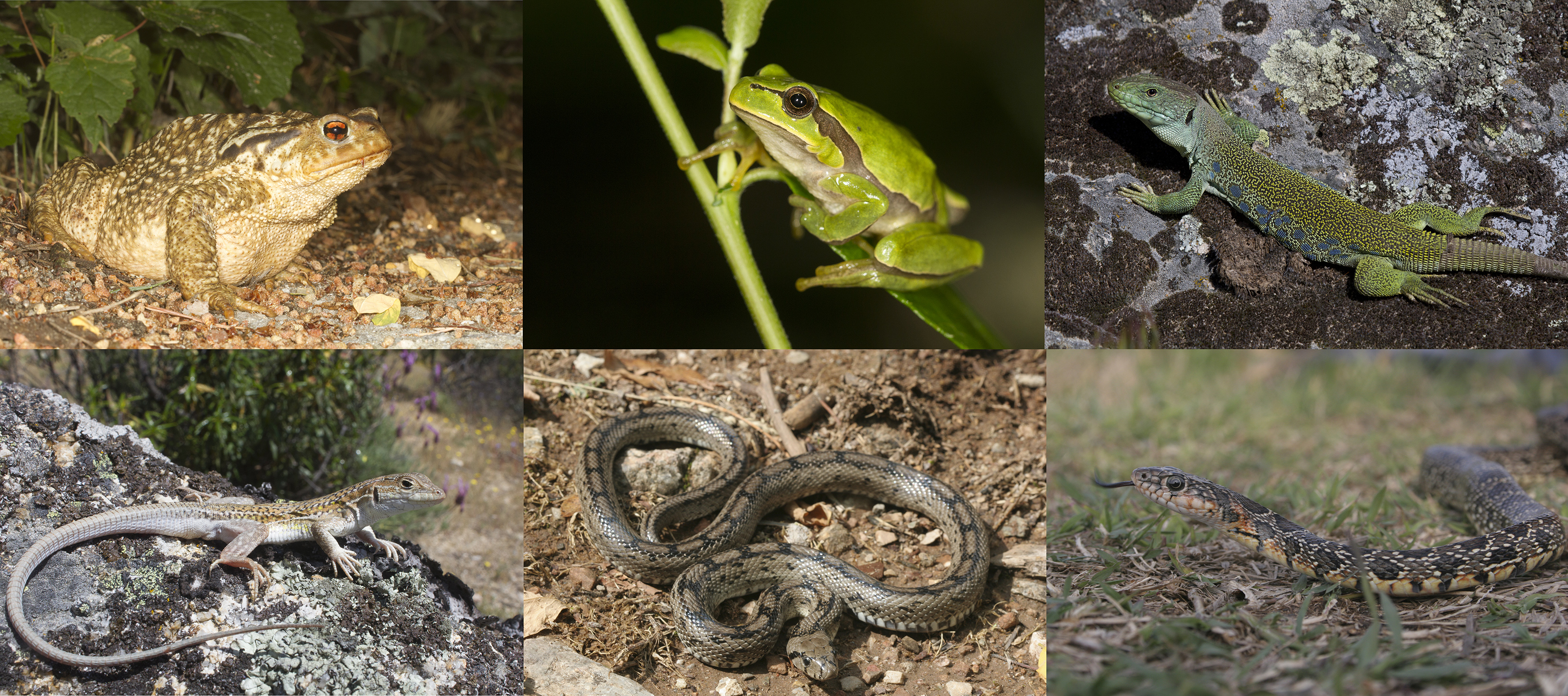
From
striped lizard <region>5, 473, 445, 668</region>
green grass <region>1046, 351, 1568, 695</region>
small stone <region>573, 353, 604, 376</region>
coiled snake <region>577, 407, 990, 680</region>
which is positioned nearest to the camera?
green grass <region>1046, 351, 1568, 695</region>

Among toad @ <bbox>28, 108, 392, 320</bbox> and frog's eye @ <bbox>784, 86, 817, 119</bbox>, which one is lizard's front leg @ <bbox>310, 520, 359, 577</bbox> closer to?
toad @ <bbox>28, 108, 392, 320</bbox>

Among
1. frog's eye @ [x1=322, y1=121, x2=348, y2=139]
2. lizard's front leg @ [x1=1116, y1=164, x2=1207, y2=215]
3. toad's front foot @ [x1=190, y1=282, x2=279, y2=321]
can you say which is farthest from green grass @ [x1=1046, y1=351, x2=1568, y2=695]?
frog's eye @ [x1=322, y1=121, x2=348, y2=139]

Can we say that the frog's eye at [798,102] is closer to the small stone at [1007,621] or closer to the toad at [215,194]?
the toad at [215,194]

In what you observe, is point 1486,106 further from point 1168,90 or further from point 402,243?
point 402,243

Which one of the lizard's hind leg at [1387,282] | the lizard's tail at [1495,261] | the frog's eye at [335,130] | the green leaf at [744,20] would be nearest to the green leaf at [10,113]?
the frog's eye at [335,130]

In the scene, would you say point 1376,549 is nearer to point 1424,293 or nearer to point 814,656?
point 1424,293

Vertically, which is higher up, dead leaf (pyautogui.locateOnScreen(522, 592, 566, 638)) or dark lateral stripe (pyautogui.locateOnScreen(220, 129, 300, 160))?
dark lateral stripe (pyautogui.locateOnScreen(220, 129, 300, 160))
